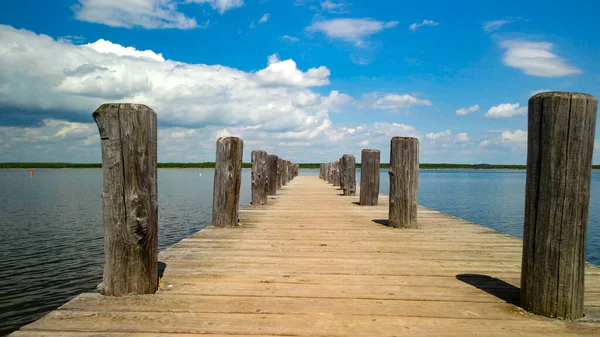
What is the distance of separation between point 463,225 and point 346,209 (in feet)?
10.1

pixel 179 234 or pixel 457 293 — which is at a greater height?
pixel 457 293

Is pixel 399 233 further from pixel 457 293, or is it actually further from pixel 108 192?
pixel 108 192

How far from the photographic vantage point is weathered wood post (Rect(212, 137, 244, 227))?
255 inches

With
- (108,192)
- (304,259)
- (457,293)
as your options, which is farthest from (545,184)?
(108,192)

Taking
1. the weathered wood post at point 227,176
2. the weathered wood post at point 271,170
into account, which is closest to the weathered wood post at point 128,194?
the weathered wood post at point 227,176

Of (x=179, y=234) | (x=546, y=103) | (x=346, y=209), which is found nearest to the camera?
(x=546, y=103)

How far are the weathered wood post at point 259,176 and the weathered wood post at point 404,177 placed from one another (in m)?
3.87

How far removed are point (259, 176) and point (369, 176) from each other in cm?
276

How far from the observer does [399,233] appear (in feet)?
20.9

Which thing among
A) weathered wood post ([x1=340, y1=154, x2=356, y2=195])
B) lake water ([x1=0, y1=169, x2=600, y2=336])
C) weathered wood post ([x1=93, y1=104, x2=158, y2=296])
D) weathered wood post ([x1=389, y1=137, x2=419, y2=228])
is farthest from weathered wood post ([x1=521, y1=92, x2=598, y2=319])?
weathered wood post ([x1=340, y1=154, x2=356, y2=195])

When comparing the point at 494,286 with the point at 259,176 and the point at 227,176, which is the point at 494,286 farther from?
the point at 259,176

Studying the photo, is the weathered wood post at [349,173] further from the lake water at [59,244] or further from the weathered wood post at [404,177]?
the weathered wood post at [404,177]

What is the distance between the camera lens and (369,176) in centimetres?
1030

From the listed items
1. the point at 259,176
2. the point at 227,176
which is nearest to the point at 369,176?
the point at 259,176
